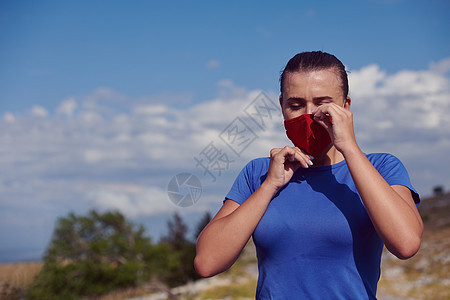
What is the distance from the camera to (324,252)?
76.9 inches

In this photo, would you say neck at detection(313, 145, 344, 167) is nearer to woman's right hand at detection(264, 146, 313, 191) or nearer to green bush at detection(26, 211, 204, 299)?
woman's right hand at detection(264, 146, 313, 191)

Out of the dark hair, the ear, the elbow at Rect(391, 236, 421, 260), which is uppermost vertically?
Result: the dark hair

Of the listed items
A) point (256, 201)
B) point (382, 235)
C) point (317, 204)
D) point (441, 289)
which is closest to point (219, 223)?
point (256, 201)

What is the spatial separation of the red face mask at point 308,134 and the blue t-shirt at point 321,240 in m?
0.14

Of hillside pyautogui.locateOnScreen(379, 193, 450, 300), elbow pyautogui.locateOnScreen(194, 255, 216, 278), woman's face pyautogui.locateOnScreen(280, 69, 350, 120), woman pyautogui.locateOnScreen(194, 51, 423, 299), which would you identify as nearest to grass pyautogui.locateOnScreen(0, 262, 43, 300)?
elbow pyautogui.locateOnScreen(194, 255, 216, 278)

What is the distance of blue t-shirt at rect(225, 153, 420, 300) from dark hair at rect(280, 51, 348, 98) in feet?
1.60

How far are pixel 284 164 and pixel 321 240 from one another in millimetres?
410

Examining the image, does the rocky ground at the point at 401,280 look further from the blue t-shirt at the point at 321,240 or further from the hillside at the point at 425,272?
the blue t-shirt at the point at 321,240

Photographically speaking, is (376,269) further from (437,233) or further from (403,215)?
(437,233)

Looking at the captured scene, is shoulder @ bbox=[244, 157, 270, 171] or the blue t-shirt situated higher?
shoulder @ bbox=[244, 157, 270, 171]

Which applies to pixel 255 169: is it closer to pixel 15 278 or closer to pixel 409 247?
pixel 409 247

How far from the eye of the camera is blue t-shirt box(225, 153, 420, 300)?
1.93 metres

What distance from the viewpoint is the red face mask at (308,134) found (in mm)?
2133

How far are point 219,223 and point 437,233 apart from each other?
19.6 m
